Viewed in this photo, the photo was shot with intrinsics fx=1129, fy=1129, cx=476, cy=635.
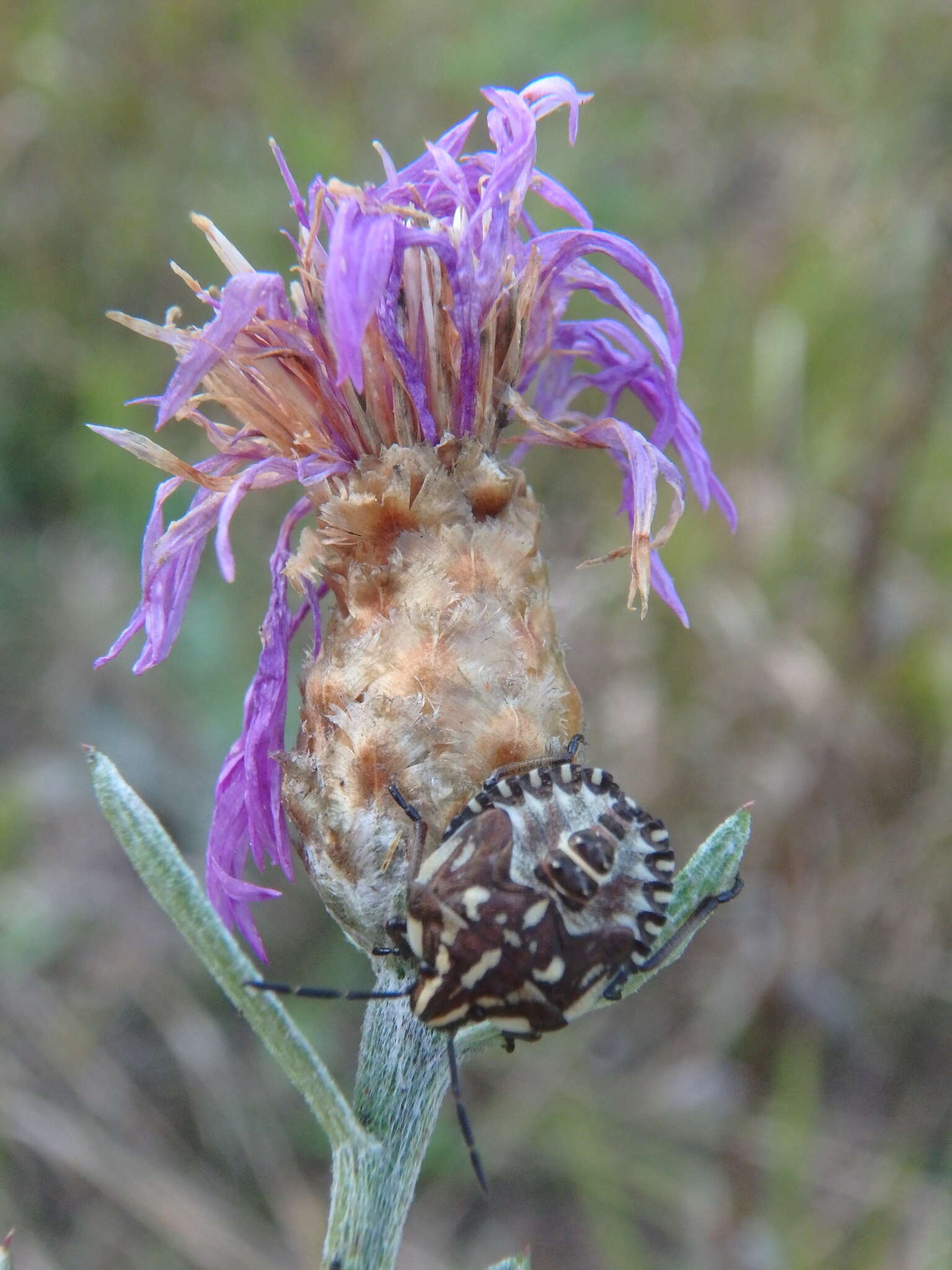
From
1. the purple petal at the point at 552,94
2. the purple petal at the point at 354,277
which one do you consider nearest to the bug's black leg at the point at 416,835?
the purple petal at the point at 354,277

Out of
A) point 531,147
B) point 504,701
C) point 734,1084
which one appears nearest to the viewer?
point 504,701

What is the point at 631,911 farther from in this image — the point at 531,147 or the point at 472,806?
the point at 531,147

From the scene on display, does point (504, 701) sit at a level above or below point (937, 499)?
above

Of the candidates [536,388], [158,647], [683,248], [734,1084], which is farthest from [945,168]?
[158,647]

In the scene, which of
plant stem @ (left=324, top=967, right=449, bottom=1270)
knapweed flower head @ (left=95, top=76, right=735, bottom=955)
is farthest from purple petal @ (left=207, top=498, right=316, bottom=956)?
plant stem @ (left=324, top=967, right=449, bottom=1270)

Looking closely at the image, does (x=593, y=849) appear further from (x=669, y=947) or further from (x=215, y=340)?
(x=215, y=340)

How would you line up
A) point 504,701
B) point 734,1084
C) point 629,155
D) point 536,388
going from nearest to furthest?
point 504,701
point 536,388
point 734,1084
point 629,155
